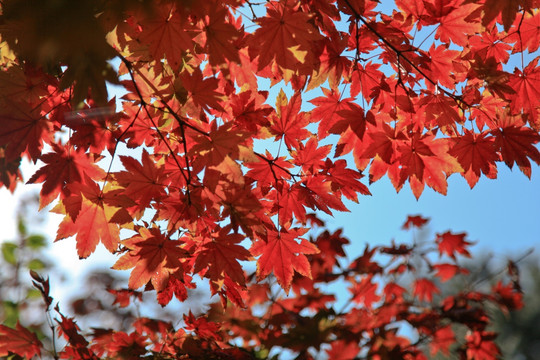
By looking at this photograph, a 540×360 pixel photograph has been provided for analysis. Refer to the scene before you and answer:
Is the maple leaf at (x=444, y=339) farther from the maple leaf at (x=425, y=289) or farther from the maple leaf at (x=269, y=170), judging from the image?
the maple leaf at (x=269, y=170)

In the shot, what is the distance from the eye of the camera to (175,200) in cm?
169

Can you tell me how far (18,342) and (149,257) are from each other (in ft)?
3.30

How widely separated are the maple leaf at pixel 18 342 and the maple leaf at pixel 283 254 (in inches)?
49.4

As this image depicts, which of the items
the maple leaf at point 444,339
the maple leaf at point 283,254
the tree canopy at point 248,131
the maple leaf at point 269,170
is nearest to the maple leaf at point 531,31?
the tree canopy at point 248,131

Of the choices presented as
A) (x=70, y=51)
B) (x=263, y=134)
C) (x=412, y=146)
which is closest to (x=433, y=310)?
(x=412, y=146)

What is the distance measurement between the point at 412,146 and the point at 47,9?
1.47 m

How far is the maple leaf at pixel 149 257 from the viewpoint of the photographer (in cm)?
165

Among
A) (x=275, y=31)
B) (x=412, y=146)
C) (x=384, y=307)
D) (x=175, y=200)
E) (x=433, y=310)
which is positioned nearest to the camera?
(x=275, y=31)

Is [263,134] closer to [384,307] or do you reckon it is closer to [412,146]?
[412,146]

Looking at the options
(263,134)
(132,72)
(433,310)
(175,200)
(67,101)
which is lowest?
(433,310)

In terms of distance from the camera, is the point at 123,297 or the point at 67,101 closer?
the point at 67,101

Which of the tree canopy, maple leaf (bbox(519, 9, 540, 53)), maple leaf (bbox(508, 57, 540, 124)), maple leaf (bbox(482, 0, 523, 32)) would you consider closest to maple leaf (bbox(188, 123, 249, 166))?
the tree canopy

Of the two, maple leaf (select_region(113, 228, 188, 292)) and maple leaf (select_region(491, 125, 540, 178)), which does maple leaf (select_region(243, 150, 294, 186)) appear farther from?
maple leaf (select_region(491, 125, 540, 178))

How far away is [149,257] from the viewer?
1.67 meters
